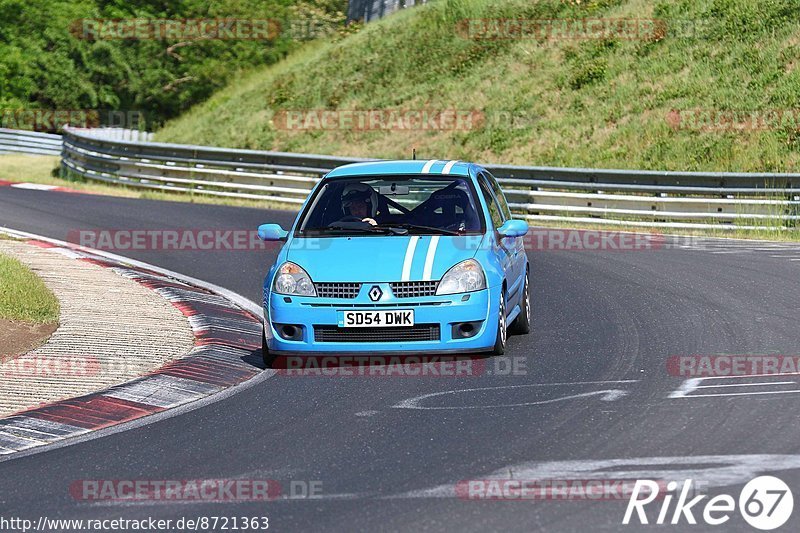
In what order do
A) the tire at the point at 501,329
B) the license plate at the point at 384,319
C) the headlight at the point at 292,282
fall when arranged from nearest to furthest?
the license plate at the point at 384,319
the headlight at the point at 292,282
the tire at the point at 501,329

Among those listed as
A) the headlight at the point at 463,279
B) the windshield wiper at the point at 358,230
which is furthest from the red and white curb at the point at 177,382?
the headlight at the point at 463,279

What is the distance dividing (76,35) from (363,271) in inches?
1559

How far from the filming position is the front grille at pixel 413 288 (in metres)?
9.37

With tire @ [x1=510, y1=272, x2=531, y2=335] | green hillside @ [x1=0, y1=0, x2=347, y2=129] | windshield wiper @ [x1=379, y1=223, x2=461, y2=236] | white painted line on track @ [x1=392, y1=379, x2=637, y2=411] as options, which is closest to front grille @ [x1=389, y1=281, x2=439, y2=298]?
windshield wiper @ [x1=379, y1=223, x2=461, y2=236]

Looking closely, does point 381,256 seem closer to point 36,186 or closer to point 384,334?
point 384,334

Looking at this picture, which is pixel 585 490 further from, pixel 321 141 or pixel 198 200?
pixel 321 141

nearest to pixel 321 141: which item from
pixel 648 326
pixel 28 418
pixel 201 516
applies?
pixel 648 326

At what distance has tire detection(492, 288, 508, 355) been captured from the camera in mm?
9711

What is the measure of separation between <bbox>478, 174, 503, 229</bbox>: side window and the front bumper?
1407 mm

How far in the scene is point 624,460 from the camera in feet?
21.3

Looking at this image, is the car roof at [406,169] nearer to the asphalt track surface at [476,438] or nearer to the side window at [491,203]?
the side window at [491,203]

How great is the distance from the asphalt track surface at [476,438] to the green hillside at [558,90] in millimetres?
16943

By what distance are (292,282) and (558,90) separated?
25.9 metres

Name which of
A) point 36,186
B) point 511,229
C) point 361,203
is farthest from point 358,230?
point 36,186
